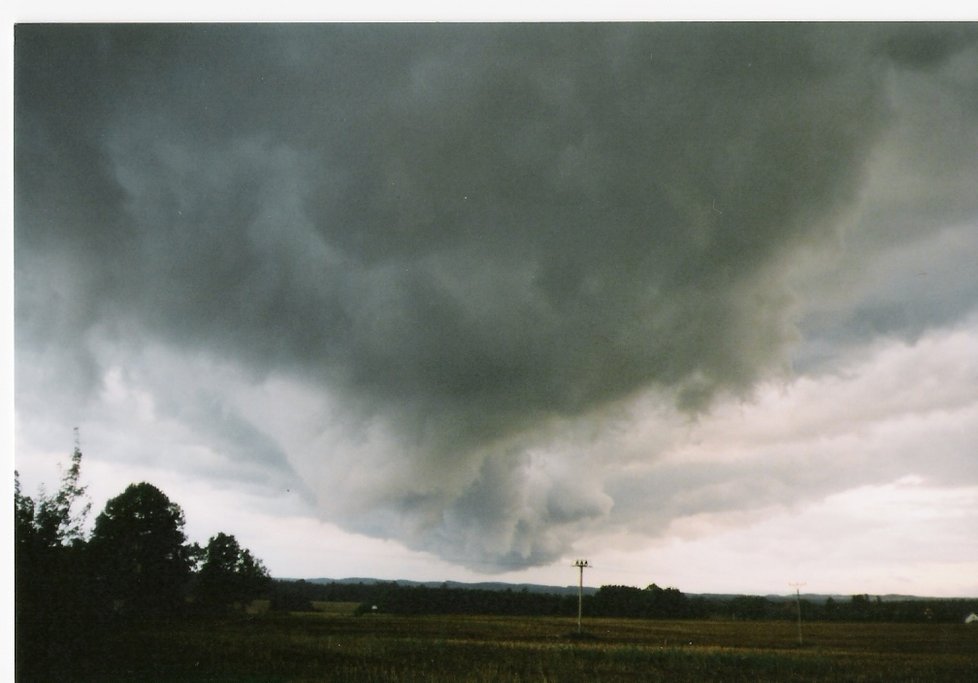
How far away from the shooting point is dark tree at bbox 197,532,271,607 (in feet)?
67.2

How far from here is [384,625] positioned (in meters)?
19.3

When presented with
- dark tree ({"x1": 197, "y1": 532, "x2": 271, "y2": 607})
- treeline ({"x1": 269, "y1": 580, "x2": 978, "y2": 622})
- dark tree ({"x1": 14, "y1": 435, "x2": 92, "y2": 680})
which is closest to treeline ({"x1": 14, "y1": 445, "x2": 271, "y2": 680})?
dark tree ({"x1": 14, "y1": 435, "x2": 92, "y2": 680})

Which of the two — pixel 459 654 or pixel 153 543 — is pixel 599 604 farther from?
pixel 153 543

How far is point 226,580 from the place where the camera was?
913 inches

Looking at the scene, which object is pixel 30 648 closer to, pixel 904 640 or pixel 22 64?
pixel 22 64

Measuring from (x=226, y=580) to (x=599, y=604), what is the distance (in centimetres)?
1722

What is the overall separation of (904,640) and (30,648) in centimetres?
3238

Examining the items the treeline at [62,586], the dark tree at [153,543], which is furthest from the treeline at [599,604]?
the treeline at [62,586]

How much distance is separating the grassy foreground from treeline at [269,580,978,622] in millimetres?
672

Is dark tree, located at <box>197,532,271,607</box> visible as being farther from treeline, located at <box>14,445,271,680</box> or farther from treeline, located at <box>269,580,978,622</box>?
treeline, located at <box>14,445,271,680</box>

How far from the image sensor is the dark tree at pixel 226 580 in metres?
20.5

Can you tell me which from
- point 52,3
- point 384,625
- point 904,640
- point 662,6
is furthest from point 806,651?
point 52,3

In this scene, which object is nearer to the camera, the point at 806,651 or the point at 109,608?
the point at 109,608
